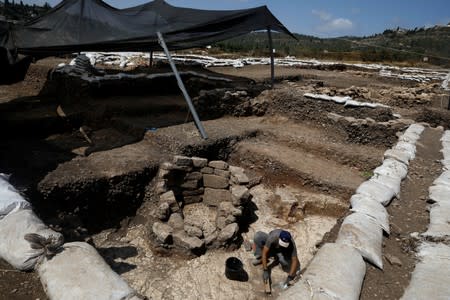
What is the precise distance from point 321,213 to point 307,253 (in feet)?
3.63

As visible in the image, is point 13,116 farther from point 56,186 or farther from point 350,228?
point 350,228

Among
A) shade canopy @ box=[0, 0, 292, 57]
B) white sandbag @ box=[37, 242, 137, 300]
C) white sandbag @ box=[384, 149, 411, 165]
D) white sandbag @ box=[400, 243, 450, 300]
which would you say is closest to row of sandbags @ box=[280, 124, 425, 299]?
white sandbag @ box=[400, 243, 450, 300]

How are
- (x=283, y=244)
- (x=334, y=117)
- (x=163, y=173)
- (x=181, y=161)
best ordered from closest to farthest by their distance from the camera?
1. (x=283, y=244)
2. (x=163, y=173)
3. (x=181, y=161)
4. (x=334, y=117)

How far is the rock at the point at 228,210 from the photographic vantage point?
5.65 metres

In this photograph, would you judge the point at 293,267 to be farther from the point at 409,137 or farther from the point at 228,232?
the point at 409,137

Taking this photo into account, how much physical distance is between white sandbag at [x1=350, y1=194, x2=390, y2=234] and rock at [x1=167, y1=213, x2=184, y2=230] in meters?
2.78

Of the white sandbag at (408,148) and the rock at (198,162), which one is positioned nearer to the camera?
the white sandbag at (408,148)

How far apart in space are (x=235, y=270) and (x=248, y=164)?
317 cm

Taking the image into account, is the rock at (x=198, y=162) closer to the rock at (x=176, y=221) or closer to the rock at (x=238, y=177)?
the rock at (x=238, y=177)

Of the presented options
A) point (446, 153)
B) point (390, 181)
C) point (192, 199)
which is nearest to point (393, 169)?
point (390, 181)

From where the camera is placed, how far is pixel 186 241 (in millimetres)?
5008

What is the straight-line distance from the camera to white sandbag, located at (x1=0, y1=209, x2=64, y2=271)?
9.12ft

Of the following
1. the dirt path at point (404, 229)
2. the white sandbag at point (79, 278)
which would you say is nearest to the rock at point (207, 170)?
the dirt path at point (404, 229)

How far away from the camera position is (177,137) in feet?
24.1
